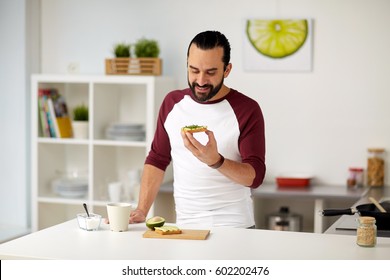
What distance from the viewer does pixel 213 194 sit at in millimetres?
2799

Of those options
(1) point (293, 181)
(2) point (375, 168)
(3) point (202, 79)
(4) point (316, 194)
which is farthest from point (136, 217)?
(2) point (375, 168)

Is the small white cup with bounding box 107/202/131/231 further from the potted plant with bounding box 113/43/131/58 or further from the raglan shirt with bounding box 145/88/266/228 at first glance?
the potted plant with bounding box 113/43/131/58

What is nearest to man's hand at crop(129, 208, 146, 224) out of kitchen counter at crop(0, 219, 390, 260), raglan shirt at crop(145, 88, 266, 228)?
kitchen counter at crop(0, 219, 390, 260)

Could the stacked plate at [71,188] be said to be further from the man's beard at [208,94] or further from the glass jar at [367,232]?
the glass jar at [367,232]

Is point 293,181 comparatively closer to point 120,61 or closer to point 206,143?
point 120,61

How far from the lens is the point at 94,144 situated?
4570 millimetres

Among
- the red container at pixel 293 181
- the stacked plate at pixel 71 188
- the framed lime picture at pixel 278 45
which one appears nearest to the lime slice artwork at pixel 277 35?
the framed lime picture at pixel 278 45

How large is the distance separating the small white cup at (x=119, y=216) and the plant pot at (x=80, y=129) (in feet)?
7.35

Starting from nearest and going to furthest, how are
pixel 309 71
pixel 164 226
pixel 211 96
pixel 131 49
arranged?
pixel 164 226, pixel 211 96, pixel 309 71, pixel 131 49

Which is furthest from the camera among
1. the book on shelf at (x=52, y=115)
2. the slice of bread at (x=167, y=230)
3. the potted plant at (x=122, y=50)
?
the book on shelf at (x=52, y=115)

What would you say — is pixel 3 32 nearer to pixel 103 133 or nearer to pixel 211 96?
pixel 103 133

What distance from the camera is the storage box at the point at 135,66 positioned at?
445cm

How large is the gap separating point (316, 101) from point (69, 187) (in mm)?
1677
